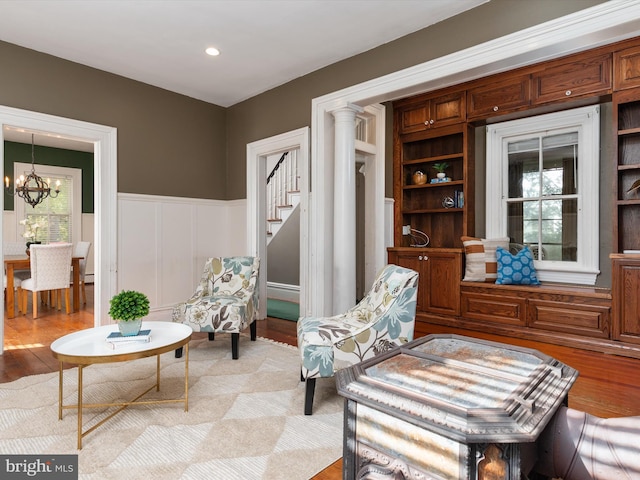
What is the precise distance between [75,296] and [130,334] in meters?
3.76

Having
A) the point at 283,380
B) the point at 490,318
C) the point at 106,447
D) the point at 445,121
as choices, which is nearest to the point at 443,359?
the point at 106,447

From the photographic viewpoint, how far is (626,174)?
373cm

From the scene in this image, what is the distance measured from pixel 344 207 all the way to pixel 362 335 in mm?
1757

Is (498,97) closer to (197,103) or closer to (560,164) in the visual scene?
(560,164)

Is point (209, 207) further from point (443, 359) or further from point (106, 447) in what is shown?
point (443, 359)

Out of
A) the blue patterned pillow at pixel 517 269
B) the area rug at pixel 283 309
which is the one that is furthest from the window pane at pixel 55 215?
the blue patterned pillow at pixel 517 269

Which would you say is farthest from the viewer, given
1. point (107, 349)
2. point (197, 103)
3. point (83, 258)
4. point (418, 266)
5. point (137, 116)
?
point (83, 258)

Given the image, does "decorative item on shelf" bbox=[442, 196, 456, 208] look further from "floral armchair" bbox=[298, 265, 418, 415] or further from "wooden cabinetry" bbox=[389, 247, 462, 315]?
"floral armchair" bbox=[298, 265, 418, 415]

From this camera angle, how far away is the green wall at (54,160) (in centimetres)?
721

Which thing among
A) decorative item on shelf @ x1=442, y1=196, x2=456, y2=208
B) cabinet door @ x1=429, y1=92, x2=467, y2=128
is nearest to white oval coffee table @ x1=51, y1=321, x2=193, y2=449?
decorative item on shelf @ x1=442, y1=196, x2=456, y2=208

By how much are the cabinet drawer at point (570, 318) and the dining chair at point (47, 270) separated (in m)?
5.52

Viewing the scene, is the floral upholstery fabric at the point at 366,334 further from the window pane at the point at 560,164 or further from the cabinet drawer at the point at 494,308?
the window pane at the point at 560,164

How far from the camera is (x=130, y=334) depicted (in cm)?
231

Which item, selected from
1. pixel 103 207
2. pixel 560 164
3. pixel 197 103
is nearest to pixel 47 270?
pixel 103 207
